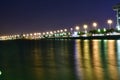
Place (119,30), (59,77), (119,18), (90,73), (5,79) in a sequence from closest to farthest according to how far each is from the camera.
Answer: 1. (5,79)
2. (59,77)
3. (90,73)
4. (119,30)
5. (119,18)

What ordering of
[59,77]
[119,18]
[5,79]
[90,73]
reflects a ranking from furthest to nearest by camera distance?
[119,18] < [90,73] < [59,77] < [5,79]

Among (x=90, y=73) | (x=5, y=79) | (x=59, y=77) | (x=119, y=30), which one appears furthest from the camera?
(x=119, y=30)

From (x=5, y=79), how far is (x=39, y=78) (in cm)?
229

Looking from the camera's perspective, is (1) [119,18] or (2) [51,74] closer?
(2) [51,74]

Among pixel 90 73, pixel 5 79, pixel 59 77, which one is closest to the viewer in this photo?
pixel 5 79

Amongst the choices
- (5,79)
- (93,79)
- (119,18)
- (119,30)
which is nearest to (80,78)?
(93,79)

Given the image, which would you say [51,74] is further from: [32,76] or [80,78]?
[80,78]

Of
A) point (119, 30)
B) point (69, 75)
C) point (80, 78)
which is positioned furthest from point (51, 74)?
point (119, 30)

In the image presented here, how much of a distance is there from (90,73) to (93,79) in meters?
3.08

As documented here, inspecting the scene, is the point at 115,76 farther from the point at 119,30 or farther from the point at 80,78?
the point at 119,30

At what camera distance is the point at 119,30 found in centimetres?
18238

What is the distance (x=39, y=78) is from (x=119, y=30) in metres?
162

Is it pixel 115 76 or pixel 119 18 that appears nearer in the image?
pixel 115 76

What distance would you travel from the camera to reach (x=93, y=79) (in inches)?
859
